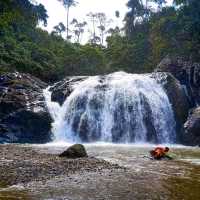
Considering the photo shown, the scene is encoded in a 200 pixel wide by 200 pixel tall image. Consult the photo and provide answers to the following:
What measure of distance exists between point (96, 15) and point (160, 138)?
57.1 metres

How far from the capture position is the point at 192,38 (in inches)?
1629

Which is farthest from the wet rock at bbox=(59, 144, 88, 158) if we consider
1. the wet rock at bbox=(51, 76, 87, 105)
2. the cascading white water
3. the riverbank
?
the wet rock at bbox=(51, 76, 87, 105)

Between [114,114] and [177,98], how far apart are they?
523 centimetres

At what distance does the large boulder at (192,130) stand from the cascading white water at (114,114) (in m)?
1.51

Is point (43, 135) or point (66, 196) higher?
point (43, 135)

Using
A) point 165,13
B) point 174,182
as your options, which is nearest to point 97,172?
point 174,182

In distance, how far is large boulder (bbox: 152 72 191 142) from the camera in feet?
99.9

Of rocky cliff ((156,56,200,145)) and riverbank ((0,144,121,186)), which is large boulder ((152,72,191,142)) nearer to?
rocky cliff ((156,56,200,145))

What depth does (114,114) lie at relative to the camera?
2994cm

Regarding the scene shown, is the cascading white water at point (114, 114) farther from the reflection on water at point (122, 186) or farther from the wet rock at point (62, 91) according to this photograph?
the reflection on water at point (122, 186)

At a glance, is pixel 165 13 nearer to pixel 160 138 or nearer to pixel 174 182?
pixel 160 138

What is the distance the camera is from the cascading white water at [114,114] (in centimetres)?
2886

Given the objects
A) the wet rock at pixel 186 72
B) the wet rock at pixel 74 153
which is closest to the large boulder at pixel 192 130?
the wet rock at pixel 186 72

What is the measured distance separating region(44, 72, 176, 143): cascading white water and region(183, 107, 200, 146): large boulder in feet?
4.97
